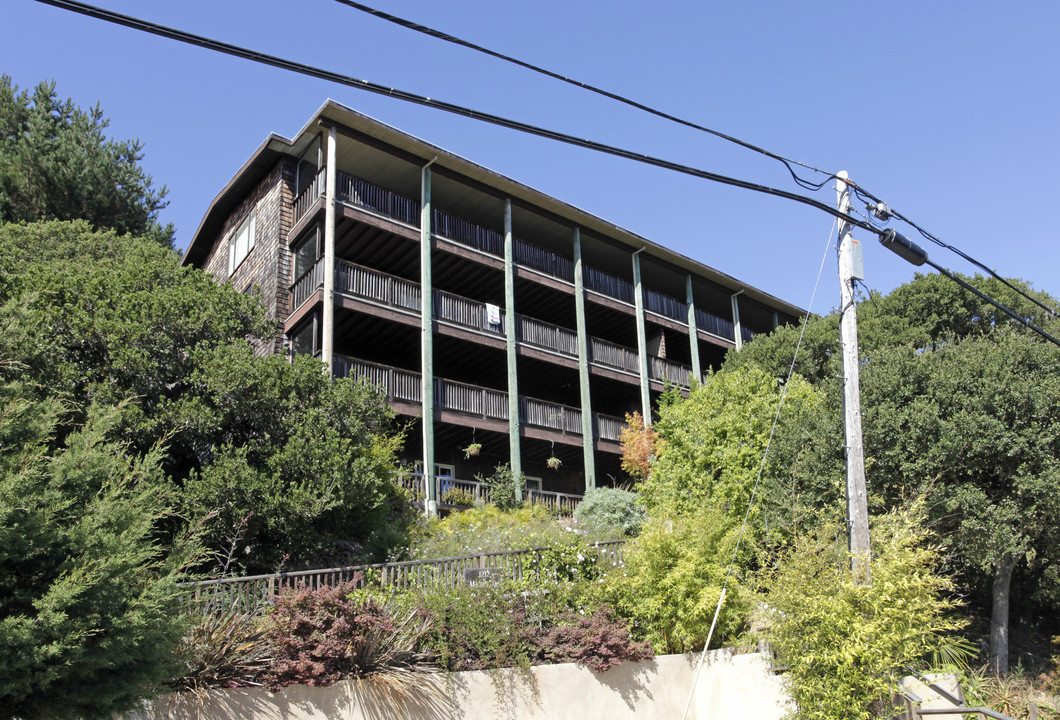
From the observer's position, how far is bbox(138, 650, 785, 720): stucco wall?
9.67 meters

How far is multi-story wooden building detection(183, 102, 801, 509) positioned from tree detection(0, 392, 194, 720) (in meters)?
12.0

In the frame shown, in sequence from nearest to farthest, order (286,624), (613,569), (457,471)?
(286,624), (613,569), (457,471)

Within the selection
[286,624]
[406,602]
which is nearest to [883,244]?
[406,602]

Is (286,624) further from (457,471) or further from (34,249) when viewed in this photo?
(34,249)

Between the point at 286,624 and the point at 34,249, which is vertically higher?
the point at 34,249

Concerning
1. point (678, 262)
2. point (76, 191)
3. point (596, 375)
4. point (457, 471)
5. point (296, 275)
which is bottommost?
point (457, 471)

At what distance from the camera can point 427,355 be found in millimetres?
21656

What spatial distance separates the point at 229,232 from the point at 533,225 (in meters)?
9.48

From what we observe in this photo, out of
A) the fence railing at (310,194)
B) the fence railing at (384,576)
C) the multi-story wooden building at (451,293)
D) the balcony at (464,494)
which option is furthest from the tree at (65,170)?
the fence railing at (384,576)

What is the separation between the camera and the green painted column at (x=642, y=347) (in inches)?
1057

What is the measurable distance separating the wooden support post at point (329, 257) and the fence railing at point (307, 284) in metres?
0.42

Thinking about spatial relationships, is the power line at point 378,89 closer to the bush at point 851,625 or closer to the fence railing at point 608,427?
the bush at point 851,625

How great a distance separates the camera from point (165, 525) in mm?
13742

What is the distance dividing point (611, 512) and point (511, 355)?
5.93 m
